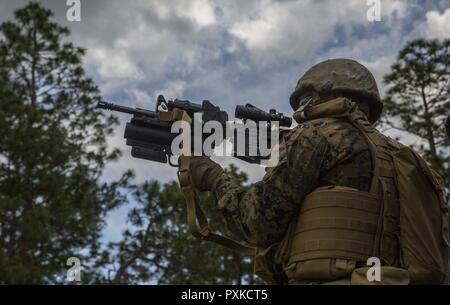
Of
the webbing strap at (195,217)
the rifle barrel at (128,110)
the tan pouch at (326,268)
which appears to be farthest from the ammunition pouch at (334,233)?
the rifle barrel at (128,110)

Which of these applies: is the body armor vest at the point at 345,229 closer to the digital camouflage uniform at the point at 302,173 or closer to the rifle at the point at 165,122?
the digital camouflage uniform at the point at 302,173

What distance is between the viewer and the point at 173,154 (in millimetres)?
4348

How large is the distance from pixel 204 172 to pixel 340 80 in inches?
38.8

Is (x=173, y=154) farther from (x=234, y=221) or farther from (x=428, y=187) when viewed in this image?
(x=428, y=187)

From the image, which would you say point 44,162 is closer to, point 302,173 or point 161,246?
point 161,246

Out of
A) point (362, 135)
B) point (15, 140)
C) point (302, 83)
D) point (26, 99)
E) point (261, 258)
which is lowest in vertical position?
point (261, 258)

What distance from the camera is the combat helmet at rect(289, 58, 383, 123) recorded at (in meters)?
3.81

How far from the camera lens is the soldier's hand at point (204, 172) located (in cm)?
398

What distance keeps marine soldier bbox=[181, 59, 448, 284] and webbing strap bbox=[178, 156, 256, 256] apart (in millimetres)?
364

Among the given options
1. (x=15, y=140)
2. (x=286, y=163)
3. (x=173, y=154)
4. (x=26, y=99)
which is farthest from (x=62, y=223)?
(x=286, y=163)

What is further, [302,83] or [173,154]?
[173,154]

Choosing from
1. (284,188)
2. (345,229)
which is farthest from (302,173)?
(345,229)
